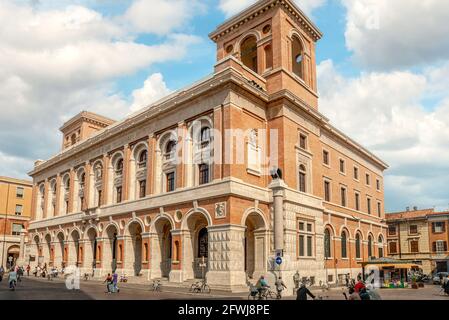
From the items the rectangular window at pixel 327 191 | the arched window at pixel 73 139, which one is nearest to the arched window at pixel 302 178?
the rectangular window at pixel 327 191

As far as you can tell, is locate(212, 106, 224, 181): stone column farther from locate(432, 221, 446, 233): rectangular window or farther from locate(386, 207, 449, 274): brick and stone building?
locate(432, 221, 446, 233): rectangular window

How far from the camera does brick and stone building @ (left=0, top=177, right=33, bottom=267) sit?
74125mm

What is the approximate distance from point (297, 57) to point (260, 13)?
20.5ft

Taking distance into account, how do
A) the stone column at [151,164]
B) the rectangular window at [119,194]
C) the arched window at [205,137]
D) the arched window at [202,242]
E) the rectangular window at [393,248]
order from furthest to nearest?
the rectangular window at [393,248] → the rectangular window at [119,194] → the stone column at [151,164] → the arched window at [202,242] → the arched window at [205,137]

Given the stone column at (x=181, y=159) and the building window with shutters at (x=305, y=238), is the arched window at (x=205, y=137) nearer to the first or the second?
the stone column at (x=181, y=159)

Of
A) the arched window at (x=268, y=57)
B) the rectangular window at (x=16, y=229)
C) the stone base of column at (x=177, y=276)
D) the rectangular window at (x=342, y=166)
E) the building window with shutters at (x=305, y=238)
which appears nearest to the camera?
the stone base of column at (x=177, y=276)

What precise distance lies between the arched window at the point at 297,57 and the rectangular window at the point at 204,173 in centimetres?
1400

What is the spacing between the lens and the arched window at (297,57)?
4075 cm

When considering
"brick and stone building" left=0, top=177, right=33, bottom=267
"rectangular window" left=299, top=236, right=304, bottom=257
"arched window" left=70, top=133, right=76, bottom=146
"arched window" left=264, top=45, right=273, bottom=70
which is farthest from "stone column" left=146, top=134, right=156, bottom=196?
"brick and stone building" left=0, top=177, right=33, bottom=267

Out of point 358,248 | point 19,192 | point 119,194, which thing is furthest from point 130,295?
point 19,192
